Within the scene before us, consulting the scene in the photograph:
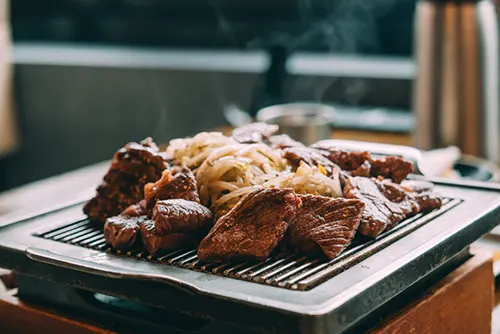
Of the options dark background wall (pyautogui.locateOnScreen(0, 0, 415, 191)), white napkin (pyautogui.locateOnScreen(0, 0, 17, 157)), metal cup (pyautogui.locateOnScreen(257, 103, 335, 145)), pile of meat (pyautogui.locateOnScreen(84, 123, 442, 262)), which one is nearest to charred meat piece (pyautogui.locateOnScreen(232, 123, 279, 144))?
pile of meat (pyautogui.locateOnScreen(84, 123, 442, 262))

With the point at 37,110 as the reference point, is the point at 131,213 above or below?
above

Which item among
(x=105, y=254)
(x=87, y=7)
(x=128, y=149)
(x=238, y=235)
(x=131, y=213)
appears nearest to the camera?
(x=238, y=235)

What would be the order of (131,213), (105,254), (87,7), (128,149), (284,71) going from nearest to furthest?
(105,254), (131,213), (128,149), (284,71), (87,7)

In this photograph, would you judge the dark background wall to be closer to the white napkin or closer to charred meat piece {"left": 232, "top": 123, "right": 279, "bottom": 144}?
the white napkin

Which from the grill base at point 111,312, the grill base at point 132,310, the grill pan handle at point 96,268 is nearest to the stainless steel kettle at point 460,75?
the grill base at point 132,310

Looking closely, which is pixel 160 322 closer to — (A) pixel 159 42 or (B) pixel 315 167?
(B) pixel 315 167

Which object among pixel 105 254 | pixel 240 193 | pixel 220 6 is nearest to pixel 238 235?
pixel 240 193

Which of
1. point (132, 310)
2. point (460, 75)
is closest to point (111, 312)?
point (132, 310)
